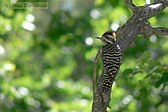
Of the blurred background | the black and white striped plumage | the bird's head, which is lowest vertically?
the black and white striped plumage

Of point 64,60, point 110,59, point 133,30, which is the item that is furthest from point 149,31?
point 64,60

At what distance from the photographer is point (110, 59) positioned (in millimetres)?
4531

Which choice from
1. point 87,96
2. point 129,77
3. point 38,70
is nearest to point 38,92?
point 87,96

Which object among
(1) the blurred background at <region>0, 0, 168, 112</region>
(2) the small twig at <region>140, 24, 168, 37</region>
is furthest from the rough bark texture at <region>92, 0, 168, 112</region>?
(1) the blurred background at <region>0, 0, 168, 112</region>

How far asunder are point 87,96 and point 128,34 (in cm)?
510

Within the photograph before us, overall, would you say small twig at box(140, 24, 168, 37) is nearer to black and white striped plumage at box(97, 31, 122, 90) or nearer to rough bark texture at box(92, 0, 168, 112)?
rough bark texture at box(92, 0, 168, 112)

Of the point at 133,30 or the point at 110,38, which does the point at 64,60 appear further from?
the point at 133,30

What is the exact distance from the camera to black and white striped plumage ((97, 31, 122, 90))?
427 cm

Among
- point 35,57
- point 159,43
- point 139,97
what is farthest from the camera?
point 35,57

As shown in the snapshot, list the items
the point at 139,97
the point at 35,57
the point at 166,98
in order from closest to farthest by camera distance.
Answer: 1. the point at 139,97
2. the point at 166,98
3. the point at 35,57

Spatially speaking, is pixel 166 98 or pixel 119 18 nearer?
pixel 119 18

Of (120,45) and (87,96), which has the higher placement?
(87,96)

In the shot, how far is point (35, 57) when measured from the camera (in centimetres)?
1440

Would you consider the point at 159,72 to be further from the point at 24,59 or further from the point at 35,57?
the point at 35,57
